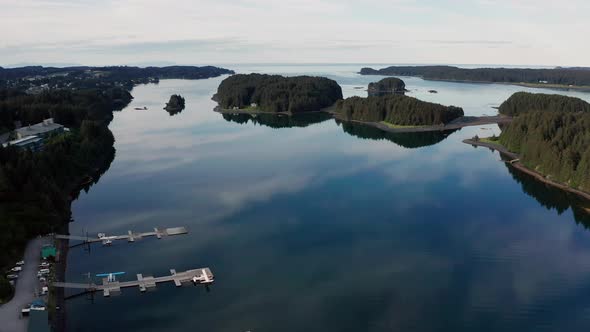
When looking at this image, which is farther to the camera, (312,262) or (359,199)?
(359,199)

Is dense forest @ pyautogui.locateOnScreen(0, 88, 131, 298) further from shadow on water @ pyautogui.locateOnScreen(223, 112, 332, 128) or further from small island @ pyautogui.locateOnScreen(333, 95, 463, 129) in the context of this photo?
small island @ pyautogui.locateOnScreen(333, 95, 463, 129)

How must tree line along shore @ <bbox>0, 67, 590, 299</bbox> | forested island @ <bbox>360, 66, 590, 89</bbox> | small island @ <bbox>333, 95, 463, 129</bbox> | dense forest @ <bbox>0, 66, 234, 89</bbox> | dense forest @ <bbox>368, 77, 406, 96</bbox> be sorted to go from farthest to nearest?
forested island @ <bbox>360, 66, 590, 89</bbox>
dense forest @ <bbox>368, 77, 406, 96</bbox>
dense forest @ <bbox>0, 66, 234, 89</bbox>
small island @ <bbox>333, 95, 463, 129</bbox>
tree line along shore @ <bbox>0, 67, 590, 299</bbox>

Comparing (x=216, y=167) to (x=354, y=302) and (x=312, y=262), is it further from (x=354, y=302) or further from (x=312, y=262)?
(x=354, y=302)

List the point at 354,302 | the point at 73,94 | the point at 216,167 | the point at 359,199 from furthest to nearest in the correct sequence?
the point at 73,94 → the point at 216,167 → the point at 359,199 → the point at 354,302

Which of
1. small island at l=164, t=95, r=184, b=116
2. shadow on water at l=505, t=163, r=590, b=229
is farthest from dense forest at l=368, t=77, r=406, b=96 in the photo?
shadow on water at l=505, t=163, r=590, b=229

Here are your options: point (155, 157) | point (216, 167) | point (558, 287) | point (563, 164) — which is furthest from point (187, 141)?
point (558, 287)

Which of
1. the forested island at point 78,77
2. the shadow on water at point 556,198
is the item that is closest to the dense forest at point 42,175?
the shadow on water at point 556,198

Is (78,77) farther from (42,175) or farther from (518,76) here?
(518,76)

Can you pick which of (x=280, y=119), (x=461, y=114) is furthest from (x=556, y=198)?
(x=280, y=119)
